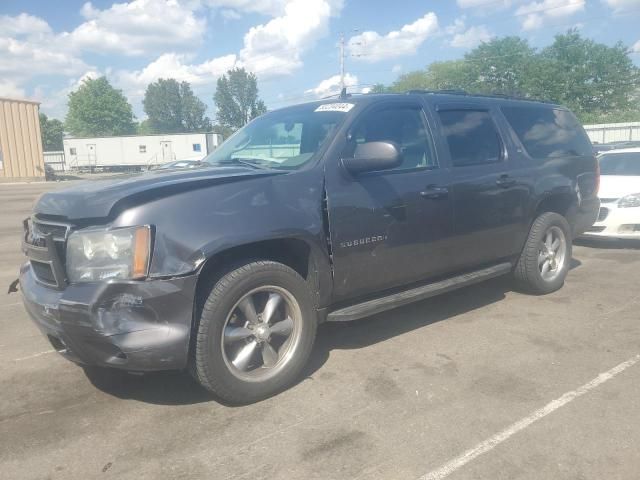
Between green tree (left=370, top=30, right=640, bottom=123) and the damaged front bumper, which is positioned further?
green tree (left=370, top=30, right=640, bottom=123)

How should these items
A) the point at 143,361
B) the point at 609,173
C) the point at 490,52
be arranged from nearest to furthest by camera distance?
the point at 143,361
the point at 609,173
the point at 490,52

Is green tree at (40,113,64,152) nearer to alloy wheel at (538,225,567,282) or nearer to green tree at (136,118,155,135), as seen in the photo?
green tree at (136,118,155,135)

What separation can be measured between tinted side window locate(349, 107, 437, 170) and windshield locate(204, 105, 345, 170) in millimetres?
218

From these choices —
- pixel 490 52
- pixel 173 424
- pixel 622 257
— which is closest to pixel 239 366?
pixel 173 424

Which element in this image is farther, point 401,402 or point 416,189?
point 416,189

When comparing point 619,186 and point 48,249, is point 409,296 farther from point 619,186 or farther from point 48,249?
point 619,186

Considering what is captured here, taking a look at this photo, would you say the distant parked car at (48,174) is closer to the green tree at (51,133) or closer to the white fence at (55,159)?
the white fence at (55,159)

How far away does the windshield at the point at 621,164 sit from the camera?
8.92 m

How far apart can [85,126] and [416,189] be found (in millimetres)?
105559

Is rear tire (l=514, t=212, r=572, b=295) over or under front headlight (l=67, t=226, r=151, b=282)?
under

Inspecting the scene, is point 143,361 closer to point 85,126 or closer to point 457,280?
point 457,280

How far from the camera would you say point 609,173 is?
9117 mm

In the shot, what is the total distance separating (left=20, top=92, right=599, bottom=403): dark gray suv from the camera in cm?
293

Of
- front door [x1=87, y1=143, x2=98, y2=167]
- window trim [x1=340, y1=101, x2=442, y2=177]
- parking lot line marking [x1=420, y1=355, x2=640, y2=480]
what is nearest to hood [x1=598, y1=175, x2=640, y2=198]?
parking lot line marking [x1=420, y1=355, x2=640, y2=480]
